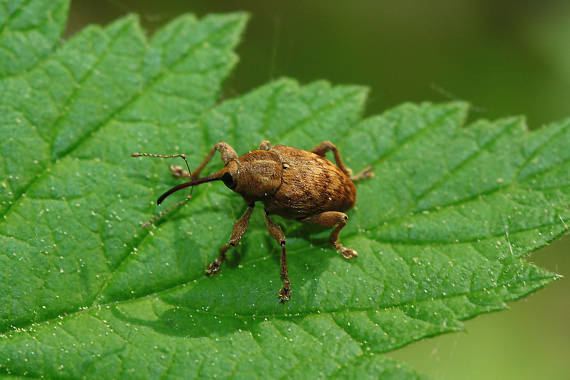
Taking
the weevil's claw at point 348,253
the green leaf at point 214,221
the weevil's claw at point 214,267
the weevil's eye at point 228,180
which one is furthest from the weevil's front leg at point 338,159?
the weevil's claw at point 214,267

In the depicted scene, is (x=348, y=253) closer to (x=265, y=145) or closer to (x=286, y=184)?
(x=286, y=184)

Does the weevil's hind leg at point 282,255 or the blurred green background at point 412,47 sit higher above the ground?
the blurred green background at point 412,47

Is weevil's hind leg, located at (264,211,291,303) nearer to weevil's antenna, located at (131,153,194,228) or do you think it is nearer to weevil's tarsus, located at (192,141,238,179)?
weevil's tarsus, located at (192,141,238,179)

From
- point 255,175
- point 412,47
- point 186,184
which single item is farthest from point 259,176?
point 412,47

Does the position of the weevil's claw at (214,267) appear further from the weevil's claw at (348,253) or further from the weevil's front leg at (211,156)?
the weevil's claw at (348,253)

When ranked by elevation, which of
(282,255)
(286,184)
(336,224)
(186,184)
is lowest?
(282,255)

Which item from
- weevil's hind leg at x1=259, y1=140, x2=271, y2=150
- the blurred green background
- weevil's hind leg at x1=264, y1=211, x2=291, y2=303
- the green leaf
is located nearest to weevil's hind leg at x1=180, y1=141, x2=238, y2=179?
the green leaf
